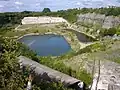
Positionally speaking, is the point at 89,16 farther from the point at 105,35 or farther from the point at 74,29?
the point at 105,35

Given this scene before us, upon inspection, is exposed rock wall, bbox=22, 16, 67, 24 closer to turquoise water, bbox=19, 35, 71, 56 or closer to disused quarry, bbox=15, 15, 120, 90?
turquoise water, bbox=19, 35, 71, 56

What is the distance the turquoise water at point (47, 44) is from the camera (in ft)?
112

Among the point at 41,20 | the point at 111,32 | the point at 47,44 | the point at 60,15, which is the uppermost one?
the point at 60,15

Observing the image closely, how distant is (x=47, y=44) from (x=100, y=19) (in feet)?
39.7

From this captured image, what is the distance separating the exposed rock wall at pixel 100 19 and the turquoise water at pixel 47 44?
7.02m

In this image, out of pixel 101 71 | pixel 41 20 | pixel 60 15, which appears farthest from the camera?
pixel 60 15

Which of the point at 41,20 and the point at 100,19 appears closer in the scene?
the point at 100,19

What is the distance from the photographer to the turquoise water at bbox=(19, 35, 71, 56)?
112 feet

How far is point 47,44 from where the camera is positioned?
39.9 metres

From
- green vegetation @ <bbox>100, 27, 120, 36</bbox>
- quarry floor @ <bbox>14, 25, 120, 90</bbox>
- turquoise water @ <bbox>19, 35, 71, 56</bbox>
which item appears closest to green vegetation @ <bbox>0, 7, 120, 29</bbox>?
turquoise water @ <bbox>19, 35, 71, 56</bbox>

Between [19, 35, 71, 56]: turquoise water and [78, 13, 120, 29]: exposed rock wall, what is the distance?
702cm

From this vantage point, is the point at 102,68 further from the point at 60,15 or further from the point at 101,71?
the point at 60,15

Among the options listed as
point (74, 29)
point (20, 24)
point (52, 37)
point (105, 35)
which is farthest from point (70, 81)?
point (20, 24)

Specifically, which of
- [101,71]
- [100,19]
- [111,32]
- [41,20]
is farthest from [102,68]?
[41,20]
